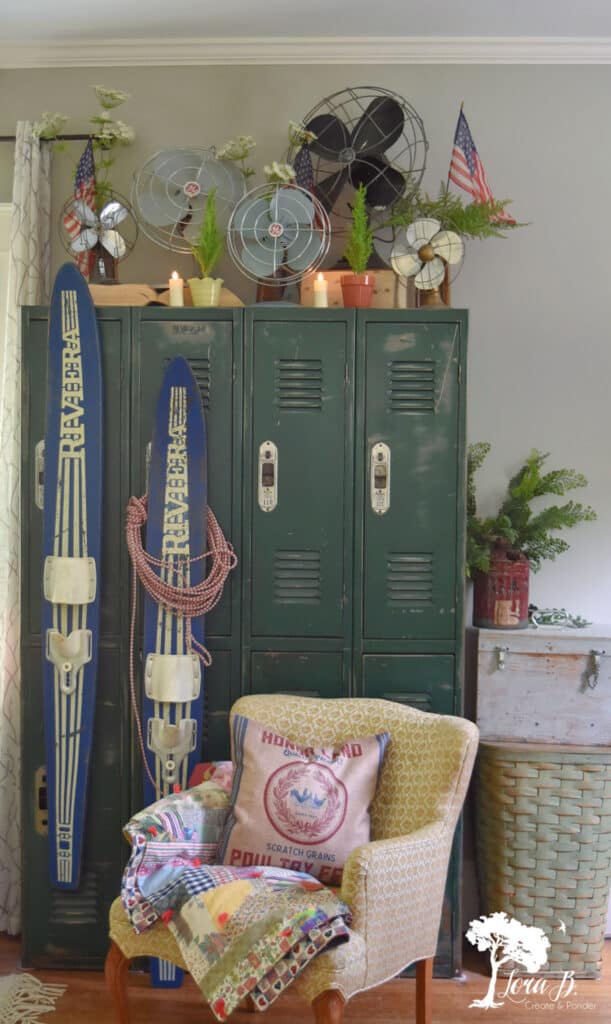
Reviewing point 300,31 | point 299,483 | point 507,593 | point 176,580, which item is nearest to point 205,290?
point 299,483

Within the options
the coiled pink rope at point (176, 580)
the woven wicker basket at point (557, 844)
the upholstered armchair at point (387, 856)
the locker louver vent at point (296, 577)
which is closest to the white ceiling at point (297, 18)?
the coiled pink rope at point (176, 580)

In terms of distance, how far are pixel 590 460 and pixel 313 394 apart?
Answer: 1074mm

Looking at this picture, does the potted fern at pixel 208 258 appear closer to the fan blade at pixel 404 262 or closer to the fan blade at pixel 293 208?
the fan blade at pixel 293 208

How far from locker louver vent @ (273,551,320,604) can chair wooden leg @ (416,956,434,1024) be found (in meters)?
1.00

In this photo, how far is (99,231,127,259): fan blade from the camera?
3.04 metres

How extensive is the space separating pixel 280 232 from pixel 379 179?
42 cm

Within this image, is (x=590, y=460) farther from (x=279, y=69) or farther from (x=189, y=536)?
(x=279, y=69)

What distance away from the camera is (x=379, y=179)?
3119mm

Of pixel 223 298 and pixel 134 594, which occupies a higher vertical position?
pixel 223 298

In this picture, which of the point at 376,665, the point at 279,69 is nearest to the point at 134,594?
the point at 376,665

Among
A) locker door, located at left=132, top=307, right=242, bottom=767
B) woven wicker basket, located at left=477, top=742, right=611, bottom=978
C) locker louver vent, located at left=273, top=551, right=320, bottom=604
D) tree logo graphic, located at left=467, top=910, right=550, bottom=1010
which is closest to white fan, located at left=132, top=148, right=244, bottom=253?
locker door, located at left=132, top=307, right=242, bottom=767

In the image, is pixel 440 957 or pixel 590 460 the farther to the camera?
pixel 590 460

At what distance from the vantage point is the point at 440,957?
2.86m

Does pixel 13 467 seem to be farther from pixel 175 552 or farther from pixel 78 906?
pixel 78 906
